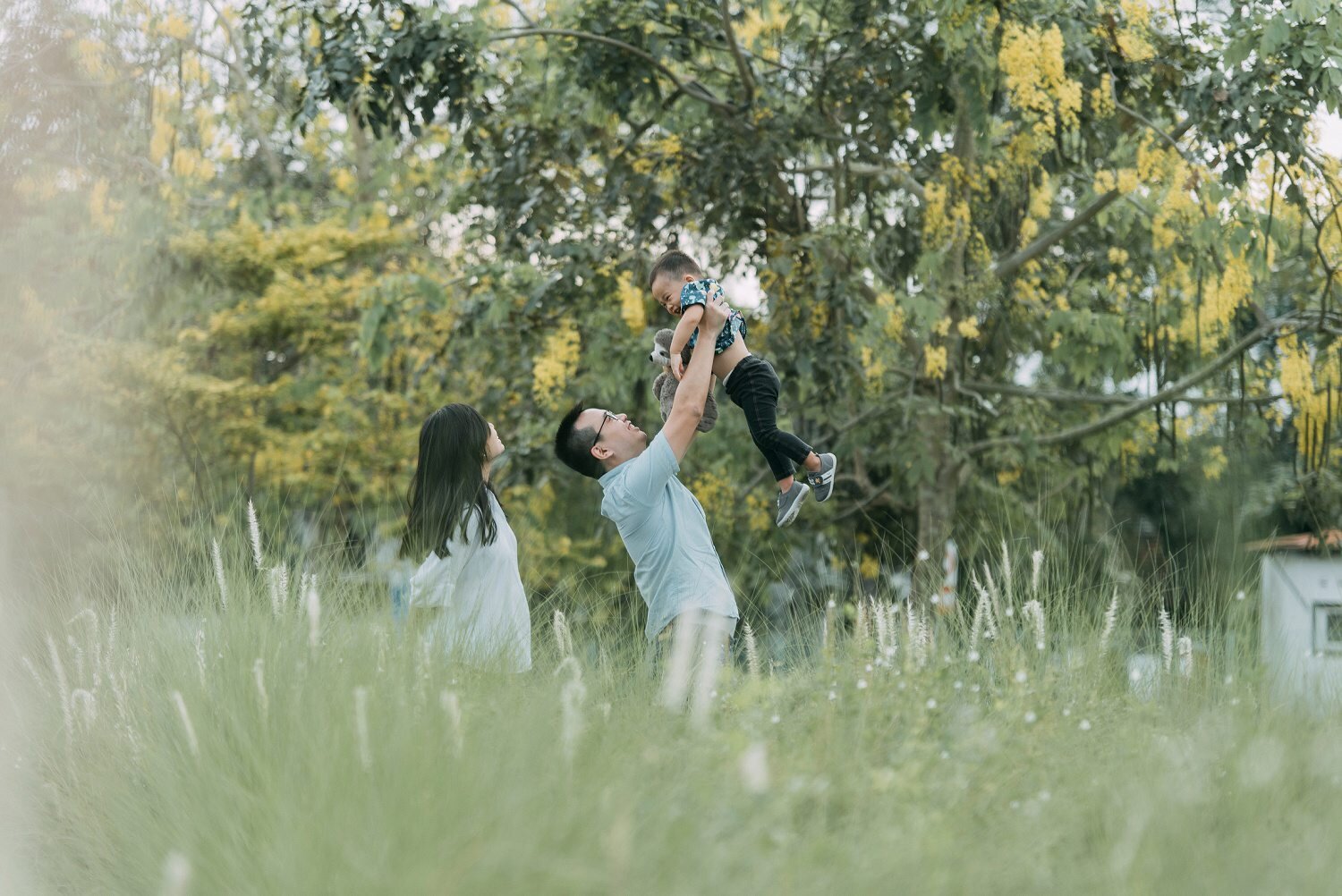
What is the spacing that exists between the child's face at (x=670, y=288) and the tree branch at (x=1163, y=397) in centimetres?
360

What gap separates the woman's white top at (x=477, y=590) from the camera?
3.65 metres

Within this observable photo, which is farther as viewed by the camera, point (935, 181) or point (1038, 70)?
point (935, 181)

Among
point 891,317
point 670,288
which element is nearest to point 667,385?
point 670,288

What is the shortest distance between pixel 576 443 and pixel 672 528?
44 centimetres

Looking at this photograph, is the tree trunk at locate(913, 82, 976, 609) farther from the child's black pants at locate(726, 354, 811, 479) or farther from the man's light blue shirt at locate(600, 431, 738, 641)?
the man's light blue shirt at locate(600, 431, 738, 641)

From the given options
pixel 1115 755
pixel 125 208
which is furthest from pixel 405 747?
pixel 125 208

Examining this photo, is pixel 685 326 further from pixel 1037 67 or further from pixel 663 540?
pixel 1037 67

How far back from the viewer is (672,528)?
3.66 meters

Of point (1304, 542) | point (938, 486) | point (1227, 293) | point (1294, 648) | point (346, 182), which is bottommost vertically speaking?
point (1304, 542)

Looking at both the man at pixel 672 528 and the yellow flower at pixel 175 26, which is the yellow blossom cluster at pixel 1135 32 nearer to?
the man at pixel 672 528

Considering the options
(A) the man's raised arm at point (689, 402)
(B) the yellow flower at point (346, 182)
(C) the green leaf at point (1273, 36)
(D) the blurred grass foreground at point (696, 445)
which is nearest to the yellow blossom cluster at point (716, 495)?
(D) the blurred grass foreground at point (696, 445)

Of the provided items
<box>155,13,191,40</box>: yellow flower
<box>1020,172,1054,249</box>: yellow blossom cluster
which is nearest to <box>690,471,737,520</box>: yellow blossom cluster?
<box>1020,172,1054,249</box>: yellow blossom cluster

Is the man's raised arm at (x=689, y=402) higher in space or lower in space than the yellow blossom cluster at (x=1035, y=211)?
lower

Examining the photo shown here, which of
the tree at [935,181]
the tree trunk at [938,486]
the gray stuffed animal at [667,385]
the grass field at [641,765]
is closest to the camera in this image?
the grass field at [641,765]
